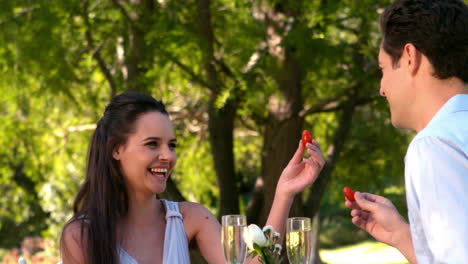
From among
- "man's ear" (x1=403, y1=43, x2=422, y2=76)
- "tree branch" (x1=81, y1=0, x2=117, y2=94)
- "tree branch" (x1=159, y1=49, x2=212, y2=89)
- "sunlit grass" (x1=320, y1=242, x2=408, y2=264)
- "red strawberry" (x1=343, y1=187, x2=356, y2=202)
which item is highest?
"tree branch" (x1=81, y1=0, x2=117, y2=94)

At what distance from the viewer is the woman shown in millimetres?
3246

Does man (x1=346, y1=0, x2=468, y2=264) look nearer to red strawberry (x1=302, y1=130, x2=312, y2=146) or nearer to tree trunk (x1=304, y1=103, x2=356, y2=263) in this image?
red strawberry (x1=302, y1=130, x2=312, y2=146)

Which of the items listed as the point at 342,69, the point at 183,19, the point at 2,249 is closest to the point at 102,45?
the point at 183,19

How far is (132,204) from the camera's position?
135 inches

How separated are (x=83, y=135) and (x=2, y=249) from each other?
978 centimetres

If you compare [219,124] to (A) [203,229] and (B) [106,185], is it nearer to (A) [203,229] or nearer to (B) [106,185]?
(A) [203,229]

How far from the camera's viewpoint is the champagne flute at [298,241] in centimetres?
240

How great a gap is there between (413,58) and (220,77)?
5.87 meters

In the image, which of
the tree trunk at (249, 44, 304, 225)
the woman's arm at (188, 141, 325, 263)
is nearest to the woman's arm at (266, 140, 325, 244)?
the woman's arm at (188, 141, 325, 263)

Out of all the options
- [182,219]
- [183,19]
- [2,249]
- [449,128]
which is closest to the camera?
[449,128]

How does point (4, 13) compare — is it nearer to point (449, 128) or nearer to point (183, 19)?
point (183, 19)

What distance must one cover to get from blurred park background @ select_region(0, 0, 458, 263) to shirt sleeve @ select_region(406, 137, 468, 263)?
4747 millimetres

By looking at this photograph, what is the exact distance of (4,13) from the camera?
735 centimetres

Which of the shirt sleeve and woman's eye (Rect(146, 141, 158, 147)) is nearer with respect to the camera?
the shirt sleeve
